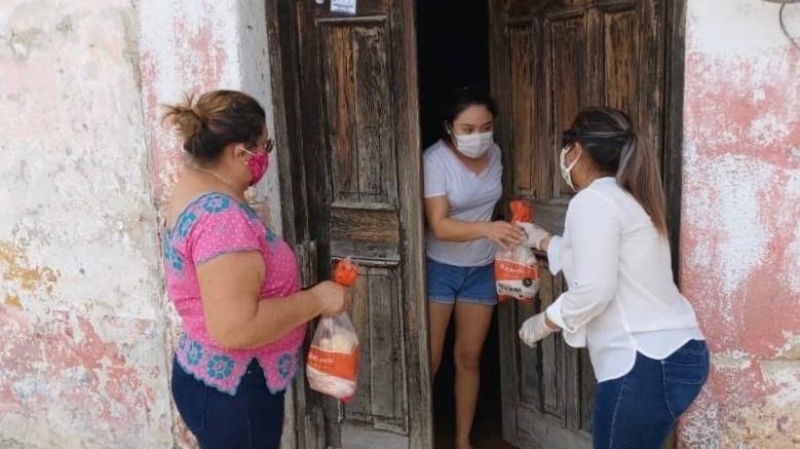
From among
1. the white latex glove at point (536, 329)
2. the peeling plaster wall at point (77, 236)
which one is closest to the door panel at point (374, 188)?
the peeling plaster wall at point (77, 236)

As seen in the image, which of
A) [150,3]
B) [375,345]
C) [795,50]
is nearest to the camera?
[795,50]

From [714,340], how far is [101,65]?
109 inches

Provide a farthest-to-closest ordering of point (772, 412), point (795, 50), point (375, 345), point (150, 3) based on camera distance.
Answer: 1. point (375, 345)
2. point (150, 3)
3. point (772, 412)
4. point (795, 50)

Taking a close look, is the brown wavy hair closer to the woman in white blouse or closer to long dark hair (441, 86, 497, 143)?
the woman in white blouse

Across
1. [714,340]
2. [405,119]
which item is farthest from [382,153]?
[714,340]

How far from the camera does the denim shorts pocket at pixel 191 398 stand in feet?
7.79

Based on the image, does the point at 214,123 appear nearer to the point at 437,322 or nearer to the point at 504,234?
the point at 504,234

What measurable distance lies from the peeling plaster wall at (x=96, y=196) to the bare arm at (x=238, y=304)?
48.4 inches

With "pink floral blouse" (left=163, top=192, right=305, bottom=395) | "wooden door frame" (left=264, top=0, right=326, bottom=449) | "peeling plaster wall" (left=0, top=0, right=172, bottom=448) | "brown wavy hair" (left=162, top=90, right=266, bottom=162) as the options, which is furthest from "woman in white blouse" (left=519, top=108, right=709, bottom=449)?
"peeling plaster wall" (left=0, top=0, right=172, bottom=448)

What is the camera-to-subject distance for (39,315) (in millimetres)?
3885

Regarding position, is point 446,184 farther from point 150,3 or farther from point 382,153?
point 150,3

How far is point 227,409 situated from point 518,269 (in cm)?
136

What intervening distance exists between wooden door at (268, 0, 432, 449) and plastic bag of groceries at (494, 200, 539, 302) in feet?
1.29

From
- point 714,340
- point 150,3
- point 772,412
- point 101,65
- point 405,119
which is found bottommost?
point 772,412
